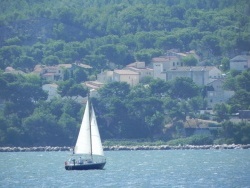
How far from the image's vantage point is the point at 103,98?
12731 centimetres

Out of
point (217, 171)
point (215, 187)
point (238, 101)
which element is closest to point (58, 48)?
point (238, 101)

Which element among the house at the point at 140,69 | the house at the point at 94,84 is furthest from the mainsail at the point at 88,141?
the house at the point at 140,69

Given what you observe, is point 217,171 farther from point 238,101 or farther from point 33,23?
point 33,23

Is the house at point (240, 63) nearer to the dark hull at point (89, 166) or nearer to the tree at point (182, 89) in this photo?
the tree at point (182, 89)

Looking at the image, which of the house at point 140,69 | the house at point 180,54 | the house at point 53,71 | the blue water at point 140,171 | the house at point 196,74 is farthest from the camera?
the house at point 180,54

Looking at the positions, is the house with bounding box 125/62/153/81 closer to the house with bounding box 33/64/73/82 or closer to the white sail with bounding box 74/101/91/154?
the house with bounding box 33/64/73/82

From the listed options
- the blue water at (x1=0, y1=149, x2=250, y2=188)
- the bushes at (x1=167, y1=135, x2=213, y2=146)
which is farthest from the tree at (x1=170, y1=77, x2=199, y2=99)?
the blue water at (x1=0, y1=149, x2=250, y2=188)

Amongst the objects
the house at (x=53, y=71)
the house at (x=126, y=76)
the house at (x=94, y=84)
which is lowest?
the house at (x=94, y=84)

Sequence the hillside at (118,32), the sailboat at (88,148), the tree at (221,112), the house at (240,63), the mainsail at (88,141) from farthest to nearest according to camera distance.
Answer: the hillside at (118,32)
the house at (240,63)
the tree at (221,112)
the mainsail at (88,141)
the sailboat at (88,148)

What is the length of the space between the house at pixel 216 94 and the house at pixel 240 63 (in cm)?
852

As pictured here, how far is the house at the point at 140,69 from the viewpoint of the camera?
491 ft

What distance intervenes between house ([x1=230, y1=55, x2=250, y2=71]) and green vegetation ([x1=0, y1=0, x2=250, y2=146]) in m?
2.53

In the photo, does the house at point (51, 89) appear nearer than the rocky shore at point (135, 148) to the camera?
No

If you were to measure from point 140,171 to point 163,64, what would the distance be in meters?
68.2
